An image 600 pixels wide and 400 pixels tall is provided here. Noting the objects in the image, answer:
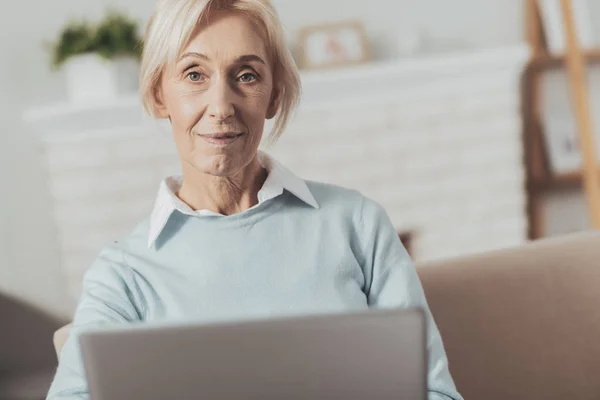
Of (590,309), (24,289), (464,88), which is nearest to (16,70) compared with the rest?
(24,289)

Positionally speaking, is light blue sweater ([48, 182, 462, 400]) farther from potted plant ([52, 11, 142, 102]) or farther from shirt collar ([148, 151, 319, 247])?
potted plant ([52, 11, 142, 102])

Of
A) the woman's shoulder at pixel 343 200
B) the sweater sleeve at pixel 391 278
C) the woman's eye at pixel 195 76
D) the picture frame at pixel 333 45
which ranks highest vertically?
the picture frame at pixel 333 45

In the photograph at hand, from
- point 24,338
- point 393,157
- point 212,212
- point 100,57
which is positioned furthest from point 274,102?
point 24,338

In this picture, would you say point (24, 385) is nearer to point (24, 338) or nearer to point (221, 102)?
point (24, 338)

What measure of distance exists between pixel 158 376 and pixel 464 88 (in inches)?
109

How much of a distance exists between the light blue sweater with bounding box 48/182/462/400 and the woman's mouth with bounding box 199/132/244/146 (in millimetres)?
108

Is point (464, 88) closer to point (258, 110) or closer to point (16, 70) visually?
point (16, 70)

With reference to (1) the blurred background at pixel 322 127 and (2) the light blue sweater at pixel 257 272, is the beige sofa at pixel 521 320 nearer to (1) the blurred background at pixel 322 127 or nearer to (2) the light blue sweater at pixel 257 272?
(2) the light blue sweater at pixel 257 272

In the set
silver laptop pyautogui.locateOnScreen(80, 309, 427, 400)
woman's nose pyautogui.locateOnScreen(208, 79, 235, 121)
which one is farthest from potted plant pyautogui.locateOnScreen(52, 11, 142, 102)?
silver laptop pyautogui.locateOnScreen(80, 309, 427, 400)

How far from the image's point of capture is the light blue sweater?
1048mm

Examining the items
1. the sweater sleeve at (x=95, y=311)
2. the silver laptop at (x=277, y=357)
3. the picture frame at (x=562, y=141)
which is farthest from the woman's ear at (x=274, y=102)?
the picture frame at (x=562, y=141)

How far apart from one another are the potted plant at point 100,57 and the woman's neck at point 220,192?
6.28 feet

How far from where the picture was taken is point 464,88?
3.27 metres

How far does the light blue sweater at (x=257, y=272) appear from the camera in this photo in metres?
1.05
